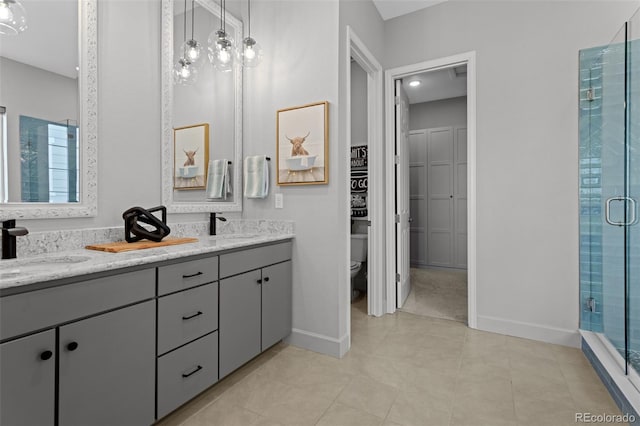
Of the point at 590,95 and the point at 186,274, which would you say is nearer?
the point at 186,274

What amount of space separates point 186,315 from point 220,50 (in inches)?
65.6

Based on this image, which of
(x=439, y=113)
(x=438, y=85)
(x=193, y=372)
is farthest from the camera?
(x=439, y=113)

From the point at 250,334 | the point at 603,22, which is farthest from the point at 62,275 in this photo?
the point at 603,22

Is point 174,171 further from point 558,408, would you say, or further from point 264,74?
point 558,408

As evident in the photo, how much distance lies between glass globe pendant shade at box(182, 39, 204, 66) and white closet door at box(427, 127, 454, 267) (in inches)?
164

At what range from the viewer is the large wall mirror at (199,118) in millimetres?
2119

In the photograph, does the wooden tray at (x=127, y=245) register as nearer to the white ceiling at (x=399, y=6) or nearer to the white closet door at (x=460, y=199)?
the white ceiling at (x=399, y=6)

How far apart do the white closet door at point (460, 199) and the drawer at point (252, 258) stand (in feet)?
12.1

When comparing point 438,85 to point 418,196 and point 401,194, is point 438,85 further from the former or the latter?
point 401,194

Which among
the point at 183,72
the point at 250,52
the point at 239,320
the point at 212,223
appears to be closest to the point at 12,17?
the point at 183,72

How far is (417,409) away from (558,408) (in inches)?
29.1

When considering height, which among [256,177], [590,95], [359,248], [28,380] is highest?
[590,95]

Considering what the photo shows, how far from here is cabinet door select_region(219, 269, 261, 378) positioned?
184 centimetres

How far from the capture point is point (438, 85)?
4.59 m
